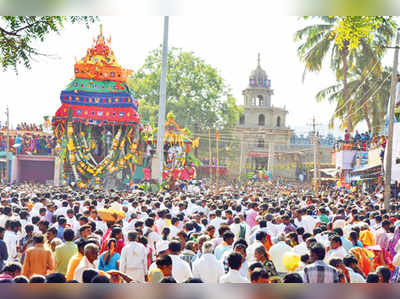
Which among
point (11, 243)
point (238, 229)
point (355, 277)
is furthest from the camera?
point (238, 229)

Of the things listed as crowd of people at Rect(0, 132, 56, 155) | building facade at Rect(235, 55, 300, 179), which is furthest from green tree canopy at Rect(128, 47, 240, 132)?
building facade at Rect(235, 55, 300, 179)

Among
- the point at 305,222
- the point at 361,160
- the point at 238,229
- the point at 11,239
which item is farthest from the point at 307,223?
the point at 361,160

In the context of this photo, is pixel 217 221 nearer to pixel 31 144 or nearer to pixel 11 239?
pixel 11 239

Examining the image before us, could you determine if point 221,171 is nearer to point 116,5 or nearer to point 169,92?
point 169,92

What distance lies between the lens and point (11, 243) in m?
8.44

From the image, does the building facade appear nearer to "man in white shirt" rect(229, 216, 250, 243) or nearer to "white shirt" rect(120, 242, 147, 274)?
"man in white shirt" rect(229, 216, 250, 243)

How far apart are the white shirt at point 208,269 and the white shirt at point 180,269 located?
12 cm

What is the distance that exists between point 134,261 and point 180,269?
0.78 m

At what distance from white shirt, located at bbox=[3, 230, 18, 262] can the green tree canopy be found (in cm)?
3718

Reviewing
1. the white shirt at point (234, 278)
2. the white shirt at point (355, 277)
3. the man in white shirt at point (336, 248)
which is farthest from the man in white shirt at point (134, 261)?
the white shirt at point (355, 277)

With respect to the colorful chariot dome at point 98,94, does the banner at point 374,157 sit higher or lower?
lower

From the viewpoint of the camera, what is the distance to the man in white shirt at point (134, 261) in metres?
Result: 7.09

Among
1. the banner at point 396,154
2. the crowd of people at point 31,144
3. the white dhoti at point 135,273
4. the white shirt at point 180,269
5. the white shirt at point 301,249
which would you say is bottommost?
the white dhoti at point 135,273

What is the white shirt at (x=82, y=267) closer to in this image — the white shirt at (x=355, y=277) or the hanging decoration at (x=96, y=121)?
the white shirt at (x=355, y=277)
